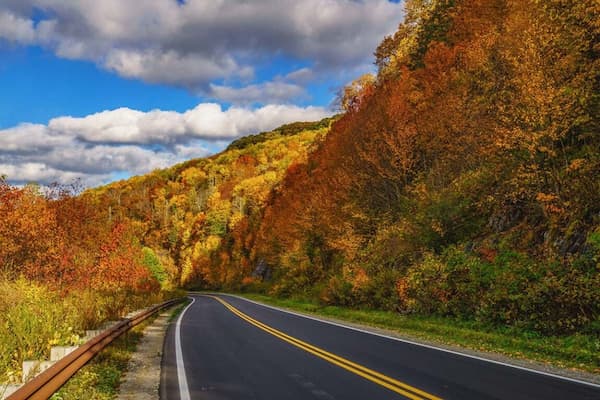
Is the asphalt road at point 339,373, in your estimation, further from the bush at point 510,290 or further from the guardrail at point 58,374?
the bush at point 510,290

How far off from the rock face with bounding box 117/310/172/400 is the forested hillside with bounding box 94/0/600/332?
10.2 metres

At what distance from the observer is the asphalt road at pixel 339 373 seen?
7824mm

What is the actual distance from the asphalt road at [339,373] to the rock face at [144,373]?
8.9 inches

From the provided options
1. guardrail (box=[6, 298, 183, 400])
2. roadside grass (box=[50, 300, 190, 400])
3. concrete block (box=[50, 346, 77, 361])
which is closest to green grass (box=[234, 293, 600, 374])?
roadside grass (box=[50, 300, 190, 400])

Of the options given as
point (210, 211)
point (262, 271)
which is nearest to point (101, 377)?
point (262, 271)

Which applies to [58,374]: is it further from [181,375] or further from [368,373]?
[368,373]

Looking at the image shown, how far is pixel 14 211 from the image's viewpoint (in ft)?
82.8

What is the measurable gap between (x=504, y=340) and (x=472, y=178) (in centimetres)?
1010

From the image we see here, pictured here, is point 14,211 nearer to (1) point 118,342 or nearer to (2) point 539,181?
(1) point 118,342

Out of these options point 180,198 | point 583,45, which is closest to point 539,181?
point 583,45

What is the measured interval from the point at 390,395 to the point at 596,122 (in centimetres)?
1346

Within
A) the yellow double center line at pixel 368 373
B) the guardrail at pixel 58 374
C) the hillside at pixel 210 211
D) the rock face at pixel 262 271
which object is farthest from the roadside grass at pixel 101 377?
the rock face at pixel 262 271

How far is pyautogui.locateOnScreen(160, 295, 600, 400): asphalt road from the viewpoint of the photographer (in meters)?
7.82

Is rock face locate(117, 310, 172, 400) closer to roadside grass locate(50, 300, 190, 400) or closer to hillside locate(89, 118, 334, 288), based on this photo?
roadside grass locate(50, 300, 190, 400)
